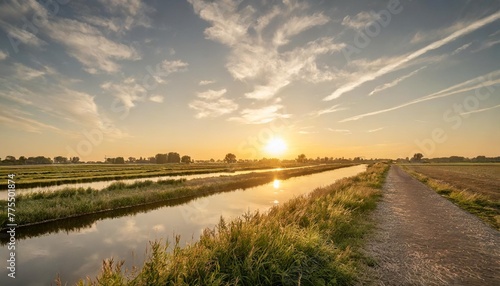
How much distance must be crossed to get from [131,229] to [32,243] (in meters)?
4.67

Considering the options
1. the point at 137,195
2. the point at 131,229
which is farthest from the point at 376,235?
the point at 137,195

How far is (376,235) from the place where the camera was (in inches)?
392

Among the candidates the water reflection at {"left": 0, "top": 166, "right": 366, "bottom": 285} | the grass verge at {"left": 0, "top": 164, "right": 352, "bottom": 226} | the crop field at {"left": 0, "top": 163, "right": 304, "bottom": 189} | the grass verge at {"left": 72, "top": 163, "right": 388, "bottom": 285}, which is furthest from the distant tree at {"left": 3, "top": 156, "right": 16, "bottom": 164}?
the grass verge at {"left": 72, "top": 163, "right": 388, "bottom": 285}

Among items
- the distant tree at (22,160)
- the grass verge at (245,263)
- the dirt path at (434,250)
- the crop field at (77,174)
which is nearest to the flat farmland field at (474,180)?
the dirt path at (434,250)

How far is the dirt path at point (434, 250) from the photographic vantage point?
20.8ft

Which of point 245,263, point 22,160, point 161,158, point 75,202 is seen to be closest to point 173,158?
point 161,158

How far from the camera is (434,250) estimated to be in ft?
26.9

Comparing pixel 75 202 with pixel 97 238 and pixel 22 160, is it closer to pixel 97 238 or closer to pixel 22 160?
pixel 97 238

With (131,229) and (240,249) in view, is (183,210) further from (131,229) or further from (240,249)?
(240,249)

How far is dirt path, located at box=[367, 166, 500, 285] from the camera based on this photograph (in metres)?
6.35

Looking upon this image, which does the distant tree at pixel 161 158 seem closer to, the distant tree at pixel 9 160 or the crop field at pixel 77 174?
the distant tree at pixel 9 160

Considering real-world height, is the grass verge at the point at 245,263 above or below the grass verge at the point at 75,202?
above

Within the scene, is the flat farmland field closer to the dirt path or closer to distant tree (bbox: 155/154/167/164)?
the dirt path

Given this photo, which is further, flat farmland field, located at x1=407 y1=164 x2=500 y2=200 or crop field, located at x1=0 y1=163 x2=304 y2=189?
crop field, located at x1=0 y1=163 x2=304 y2=189
